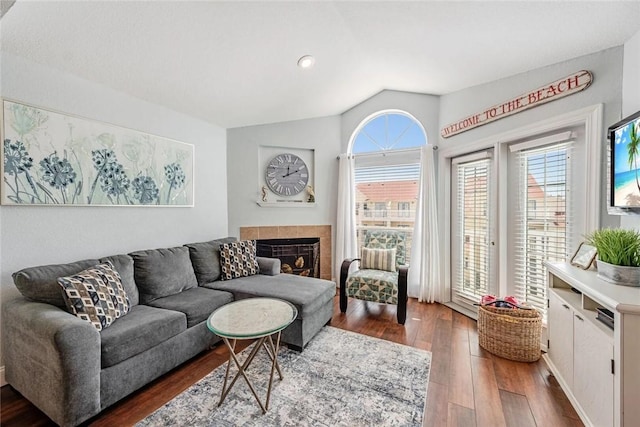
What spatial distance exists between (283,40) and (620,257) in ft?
9.31

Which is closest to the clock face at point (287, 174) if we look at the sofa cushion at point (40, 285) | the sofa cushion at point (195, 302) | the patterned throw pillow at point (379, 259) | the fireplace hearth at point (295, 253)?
the fireplace hearth at point (295, 253)

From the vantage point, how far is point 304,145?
4258 mm

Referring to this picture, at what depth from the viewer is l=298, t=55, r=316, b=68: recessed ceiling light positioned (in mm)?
2652

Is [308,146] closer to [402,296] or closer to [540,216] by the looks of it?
[402,296]

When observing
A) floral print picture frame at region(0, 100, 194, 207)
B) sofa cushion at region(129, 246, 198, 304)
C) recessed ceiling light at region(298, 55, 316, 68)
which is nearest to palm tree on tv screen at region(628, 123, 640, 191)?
recessed ceiling light at region(298, 55, 316, 68)

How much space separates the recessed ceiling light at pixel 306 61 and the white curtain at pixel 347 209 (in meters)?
1.66

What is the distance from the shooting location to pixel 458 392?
1875 mm

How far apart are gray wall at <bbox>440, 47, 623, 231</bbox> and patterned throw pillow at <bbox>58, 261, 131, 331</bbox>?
364cm

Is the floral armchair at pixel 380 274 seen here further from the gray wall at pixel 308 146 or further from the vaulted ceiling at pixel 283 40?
the vaulted ceiling at pixel 283 40

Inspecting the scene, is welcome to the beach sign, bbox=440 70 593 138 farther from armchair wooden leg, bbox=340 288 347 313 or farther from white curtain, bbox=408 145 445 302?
armchair wooden leg, bbox=340 288 347 313

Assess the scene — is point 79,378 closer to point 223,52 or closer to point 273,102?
point 223,52

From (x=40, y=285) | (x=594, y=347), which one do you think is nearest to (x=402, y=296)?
(x=594, y=347)

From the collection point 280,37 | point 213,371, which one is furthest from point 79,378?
point 280,37

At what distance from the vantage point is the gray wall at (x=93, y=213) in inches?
75.5
